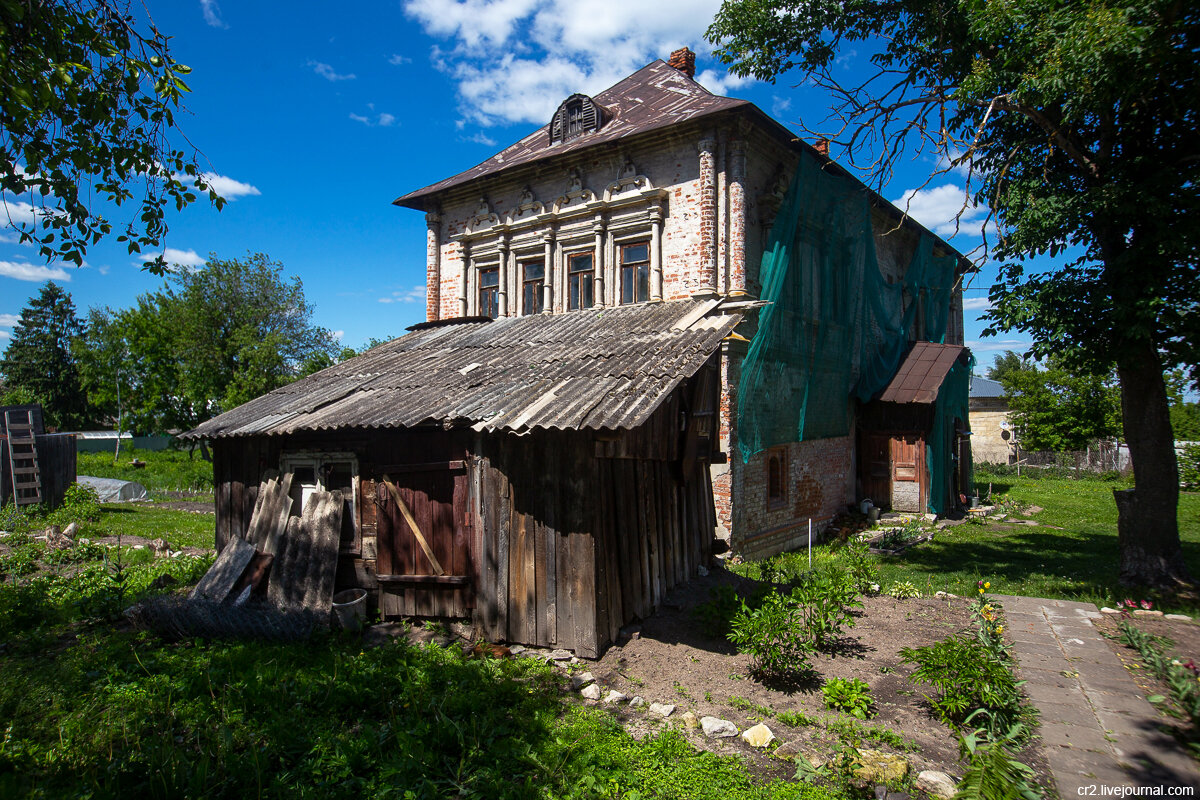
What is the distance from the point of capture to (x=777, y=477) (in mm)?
12875

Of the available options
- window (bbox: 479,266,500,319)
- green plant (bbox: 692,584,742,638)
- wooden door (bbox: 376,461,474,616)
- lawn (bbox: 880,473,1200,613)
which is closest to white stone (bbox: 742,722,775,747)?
green plant (bbox: 692,584,742,638)

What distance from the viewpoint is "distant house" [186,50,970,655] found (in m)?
6.85

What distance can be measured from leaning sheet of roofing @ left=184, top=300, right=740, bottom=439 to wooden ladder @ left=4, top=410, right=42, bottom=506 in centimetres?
1106

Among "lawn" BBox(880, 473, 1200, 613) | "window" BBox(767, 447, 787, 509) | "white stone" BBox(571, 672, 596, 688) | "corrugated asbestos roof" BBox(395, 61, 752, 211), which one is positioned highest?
"corrugated asbestos roof" BBox(395, 61, 752, 211)

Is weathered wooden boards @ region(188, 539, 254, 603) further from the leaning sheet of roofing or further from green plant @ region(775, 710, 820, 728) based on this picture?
green plant @ region(775, 710, 820, 728)

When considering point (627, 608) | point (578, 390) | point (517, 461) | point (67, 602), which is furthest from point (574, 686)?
point (67, 602)

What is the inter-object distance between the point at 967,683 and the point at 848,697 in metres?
0.98

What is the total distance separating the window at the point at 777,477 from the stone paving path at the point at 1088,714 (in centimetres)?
547

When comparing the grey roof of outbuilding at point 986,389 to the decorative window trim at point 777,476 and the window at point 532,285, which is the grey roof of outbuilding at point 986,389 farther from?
the window at point 532,285

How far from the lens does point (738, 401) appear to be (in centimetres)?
1110

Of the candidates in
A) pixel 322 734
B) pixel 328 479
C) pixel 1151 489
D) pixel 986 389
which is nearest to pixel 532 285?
pixel 328 479

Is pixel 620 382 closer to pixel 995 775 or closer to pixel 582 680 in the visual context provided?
pixel 582 680

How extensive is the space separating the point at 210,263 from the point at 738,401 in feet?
112

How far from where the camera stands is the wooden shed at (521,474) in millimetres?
6586
